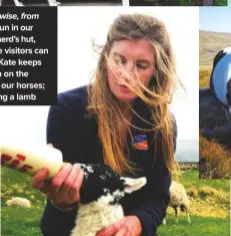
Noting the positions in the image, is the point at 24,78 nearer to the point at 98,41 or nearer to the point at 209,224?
the point at 98,41

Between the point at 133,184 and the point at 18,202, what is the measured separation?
776mm

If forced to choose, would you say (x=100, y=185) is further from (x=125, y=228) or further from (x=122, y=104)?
(x=122, y=104)

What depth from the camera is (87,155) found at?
436 cm

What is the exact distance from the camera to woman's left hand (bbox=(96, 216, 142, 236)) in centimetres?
434

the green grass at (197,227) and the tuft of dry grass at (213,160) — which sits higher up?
the tuft of dry grass at (213,160)

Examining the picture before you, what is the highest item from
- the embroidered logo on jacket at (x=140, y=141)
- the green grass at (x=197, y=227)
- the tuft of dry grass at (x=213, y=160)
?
the embroidered logo on jacket at (x=140, y=141)

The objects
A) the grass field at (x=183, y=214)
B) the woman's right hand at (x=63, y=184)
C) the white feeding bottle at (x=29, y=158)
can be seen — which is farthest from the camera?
the grass field at (x=183, y=214)

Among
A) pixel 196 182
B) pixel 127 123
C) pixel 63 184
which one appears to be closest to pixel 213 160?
pixel 196 182

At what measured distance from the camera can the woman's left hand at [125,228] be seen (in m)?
4.34

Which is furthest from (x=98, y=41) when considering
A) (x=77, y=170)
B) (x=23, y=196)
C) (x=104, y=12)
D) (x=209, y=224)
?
(x=209, y=224)

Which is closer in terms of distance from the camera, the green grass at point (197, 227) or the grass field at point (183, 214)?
the grass field at point (183, 214)

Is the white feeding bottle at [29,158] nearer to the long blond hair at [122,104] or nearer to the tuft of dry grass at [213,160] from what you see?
the long blond hair at [122,104]

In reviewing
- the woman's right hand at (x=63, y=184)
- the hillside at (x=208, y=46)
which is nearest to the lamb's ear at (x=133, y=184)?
the woman's right hand at (x=63, y=184)

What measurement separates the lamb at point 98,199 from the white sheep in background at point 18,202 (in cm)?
35
